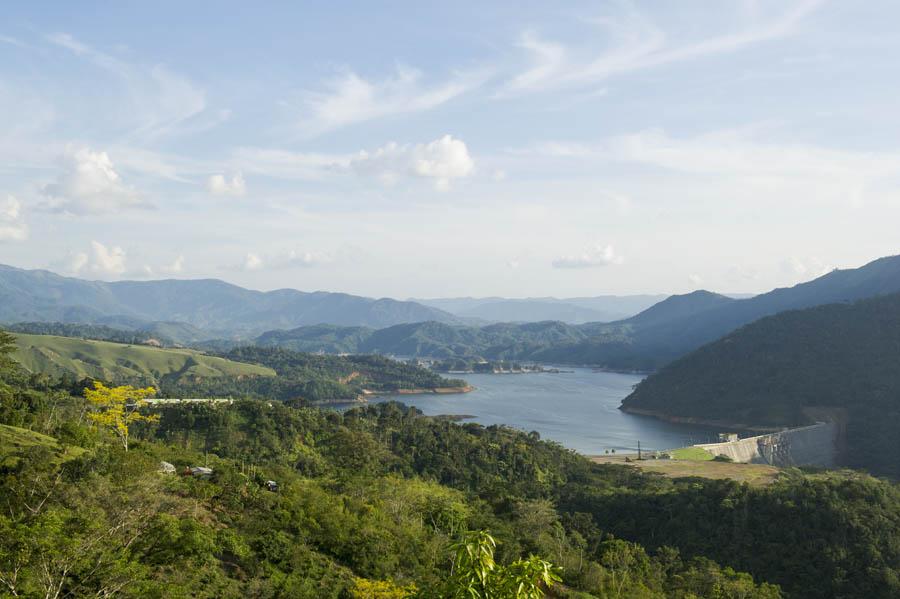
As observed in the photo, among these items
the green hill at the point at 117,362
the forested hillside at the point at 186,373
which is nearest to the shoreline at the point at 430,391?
the forested hillside at the point at 186,373

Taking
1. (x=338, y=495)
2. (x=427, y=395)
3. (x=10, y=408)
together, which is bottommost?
(x=427, y=395)

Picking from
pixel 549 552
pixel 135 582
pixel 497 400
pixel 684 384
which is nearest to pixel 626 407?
pixel 684 384

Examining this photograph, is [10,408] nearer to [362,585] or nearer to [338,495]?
[338,495]

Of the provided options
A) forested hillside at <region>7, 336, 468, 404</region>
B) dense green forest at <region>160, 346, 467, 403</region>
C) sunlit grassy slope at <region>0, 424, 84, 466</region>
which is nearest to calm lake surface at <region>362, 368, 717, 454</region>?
dense green forest at <region>160, 346, 467, 403</region>

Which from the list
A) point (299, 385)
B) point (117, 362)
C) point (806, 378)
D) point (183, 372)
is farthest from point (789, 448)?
point (117, 362)

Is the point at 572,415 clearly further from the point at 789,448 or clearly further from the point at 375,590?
the point at 375,590

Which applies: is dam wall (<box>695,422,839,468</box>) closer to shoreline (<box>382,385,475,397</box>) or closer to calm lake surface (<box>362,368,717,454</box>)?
calm lake surface (<box>362,368,717,454</box>)

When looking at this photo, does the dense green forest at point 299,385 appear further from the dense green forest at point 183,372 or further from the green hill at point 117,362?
the green hill at point 117,362
